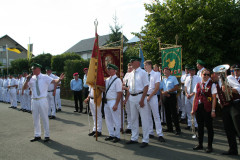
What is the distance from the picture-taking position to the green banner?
9.65 metres

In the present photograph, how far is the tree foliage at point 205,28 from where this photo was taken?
1234 centimetres

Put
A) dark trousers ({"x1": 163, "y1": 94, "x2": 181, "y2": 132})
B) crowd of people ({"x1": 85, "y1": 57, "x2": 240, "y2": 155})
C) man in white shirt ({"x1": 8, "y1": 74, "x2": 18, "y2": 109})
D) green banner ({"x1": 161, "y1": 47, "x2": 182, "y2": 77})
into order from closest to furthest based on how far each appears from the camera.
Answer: crowd of people ({"x1": 85, "y1": 57, "x2": 240, "y2": 155}), dark trousers ({"x1": 163, "y1": 94, "x2": 181, "y2": 132}), green banner ({"x1": 161, "y1": 47, "x2": 182, "y2": 77}), man in white shirt ({"x1": 8, "y1": 74, "x2": 18, "y2": 109})

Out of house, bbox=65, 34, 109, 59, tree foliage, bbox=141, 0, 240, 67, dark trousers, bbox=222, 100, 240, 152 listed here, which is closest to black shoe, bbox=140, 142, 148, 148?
dark trousers, bbox=222, 100, 240, 152

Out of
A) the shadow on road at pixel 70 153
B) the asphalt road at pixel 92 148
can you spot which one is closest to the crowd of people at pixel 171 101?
the asphalt road at pixel 92 148

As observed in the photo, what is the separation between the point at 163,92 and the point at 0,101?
1860 cm

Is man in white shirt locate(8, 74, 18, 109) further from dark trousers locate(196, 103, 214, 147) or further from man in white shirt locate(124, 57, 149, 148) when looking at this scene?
dark trousers locate(196, 103, 214, 147)

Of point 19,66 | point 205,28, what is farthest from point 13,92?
point 19,66

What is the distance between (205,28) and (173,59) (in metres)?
4.15

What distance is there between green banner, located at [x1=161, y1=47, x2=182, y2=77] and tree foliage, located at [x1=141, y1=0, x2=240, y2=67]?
325cm

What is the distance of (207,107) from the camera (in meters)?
5.23

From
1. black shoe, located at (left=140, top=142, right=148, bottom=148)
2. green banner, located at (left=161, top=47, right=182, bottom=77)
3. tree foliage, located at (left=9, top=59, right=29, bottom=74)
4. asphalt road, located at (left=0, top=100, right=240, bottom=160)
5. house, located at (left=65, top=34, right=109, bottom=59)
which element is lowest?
asphalt road, located at (left=0, top=100, right=240, bottom=160)

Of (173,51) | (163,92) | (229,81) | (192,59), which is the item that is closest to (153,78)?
(163,92)

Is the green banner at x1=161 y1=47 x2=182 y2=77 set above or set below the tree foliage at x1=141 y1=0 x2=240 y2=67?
below

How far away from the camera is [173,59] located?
9.80 meters
